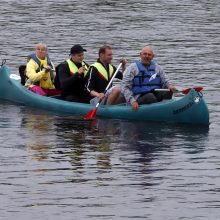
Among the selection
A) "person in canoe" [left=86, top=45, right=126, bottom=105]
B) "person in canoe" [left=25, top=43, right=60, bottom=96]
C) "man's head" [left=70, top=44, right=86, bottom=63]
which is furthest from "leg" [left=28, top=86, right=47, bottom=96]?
"person in canoe" [left=86, top=45, right=126, bottom=105]

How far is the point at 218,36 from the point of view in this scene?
4559 centimetres

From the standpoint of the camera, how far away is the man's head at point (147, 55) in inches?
1009

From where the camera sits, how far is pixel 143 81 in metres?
26.0

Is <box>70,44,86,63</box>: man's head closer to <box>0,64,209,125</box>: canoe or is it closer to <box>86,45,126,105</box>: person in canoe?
<box>86,45,126,105</box>: person in canoe

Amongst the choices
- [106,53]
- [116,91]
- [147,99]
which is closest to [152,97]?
[147,99]

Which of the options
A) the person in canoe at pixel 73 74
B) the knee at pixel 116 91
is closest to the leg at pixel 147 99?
the knee at pixel 116 91

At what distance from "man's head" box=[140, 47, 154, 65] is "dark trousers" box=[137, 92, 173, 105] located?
680 millimetres

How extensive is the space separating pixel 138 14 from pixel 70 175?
3491 cm

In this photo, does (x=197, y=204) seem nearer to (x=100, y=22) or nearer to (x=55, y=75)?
(x=55, y=75)

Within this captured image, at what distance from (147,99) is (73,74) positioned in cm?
199

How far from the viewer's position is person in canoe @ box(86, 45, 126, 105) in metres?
26.5

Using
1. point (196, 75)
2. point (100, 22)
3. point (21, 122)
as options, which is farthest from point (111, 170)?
point (100, 22)

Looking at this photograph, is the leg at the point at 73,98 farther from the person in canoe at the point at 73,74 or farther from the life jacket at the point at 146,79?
the life jacket at the point at 146,79

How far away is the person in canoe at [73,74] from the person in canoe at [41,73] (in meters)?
0.80
